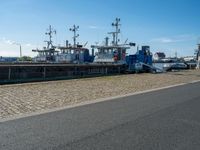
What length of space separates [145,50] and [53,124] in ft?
122

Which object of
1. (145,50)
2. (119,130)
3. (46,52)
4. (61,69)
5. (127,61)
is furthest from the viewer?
(46,52)

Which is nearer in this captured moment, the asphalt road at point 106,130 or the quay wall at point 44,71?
the asphalt road at point 106,130

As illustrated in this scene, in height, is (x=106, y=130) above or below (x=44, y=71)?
below

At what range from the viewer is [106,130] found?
748cm

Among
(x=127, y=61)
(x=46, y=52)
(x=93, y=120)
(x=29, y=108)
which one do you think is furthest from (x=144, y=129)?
(x=46, y=52)

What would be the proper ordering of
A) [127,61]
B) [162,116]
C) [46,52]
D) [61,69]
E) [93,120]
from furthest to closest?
1. [46,52]
2. [127,61]
3. [61,69]
4. [162,116]
5. [93,120]

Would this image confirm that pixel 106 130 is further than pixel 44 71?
No

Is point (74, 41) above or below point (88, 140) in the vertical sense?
above

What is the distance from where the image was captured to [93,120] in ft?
28.5

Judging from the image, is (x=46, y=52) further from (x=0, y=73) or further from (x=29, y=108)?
(x=29, y=108)

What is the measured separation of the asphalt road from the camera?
6.20 metres

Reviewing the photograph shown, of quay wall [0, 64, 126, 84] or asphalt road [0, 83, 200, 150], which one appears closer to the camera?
asphalt road [0, 83, 200, 150]

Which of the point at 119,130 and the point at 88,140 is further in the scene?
the point at 119,130

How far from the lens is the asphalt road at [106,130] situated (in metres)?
6.20
